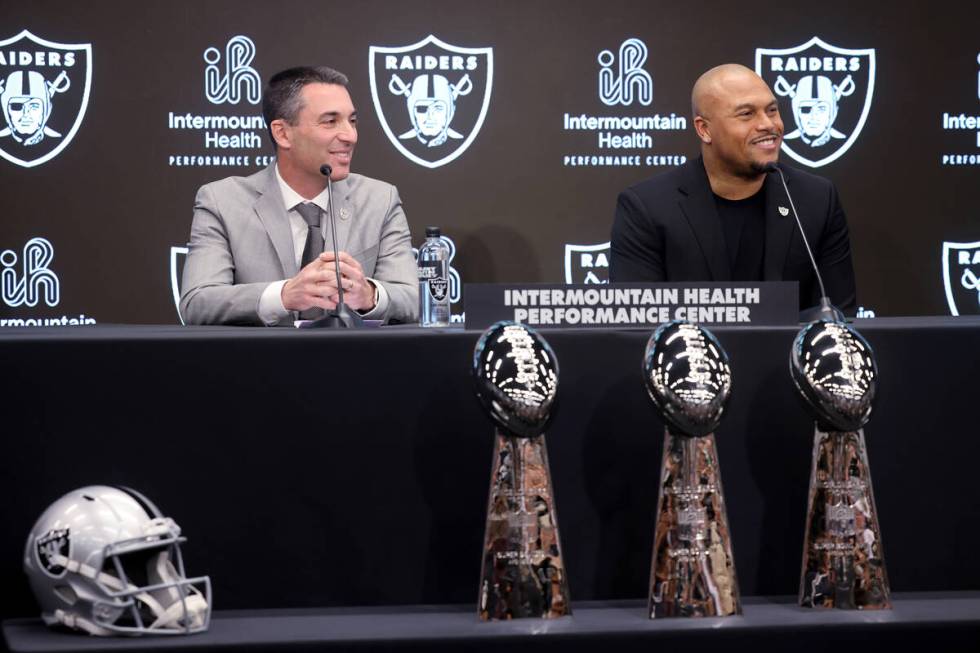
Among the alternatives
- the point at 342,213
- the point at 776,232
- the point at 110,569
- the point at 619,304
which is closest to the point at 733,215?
the point at 776,232

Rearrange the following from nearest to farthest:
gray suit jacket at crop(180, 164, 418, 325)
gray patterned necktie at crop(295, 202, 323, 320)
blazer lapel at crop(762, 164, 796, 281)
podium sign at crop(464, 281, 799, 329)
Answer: podium sign at crop(464, 281, 799, 329) < gray patterned necktie at crop(295, 202, 323, 320) < gray suit jacket at crop(180, 164, 418, 325) < blazer lapel at crop(762, 164, 796, 281)

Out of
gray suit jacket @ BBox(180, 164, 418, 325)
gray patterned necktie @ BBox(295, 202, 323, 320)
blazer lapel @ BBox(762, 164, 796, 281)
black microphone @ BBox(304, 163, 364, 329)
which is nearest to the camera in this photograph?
black microphone @ BBox(304, 163, 364, 329)

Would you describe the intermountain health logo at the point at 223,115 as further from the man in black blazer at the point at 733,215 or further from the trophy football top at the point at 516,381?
the trophy football top at the point at 516,381

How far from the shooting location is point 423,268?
12.3ft

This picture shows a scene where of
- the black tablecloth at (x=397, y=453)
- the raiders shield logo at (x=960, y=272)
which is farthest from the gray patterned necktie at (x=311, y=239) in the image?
the raiders shield logo at (x=960, y=272)

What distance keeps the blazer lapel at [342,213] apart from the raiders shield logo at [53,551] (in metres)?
1.84

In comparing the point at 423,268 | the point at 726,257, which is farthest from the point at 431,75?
the point at 726,257

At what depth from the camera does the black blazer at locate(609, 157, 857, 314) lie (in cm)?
323

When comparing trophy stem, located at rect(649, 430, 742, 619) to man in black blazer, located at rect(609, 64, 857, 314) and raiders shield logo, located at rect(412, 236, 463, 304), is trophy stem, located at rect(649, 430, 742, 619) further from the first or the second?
raiders shield logo, located at rect(412, 236, 463, 304)

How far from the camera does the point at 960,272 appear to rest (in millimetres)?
4371

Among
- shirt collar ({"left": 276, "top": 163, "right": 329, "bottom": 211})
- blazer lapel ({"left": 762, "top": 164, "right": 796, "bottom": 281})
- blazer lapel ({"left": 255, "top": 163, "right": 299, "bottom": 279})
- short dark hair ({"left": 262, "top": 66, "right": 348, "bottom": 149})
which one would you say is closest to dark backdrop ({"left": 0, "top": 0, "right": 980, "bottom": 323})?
short dark hair ({"left": 262, "top": 66, "right": 348, "bottom": 149})

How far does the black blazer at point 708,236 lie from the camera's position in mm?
3234

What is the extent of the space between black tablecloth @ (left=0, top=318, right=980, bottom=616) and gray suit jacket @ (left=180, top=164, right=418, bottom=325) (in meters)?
1.14

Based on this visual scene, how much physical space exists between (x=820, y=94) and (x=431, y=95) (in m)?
1.33
